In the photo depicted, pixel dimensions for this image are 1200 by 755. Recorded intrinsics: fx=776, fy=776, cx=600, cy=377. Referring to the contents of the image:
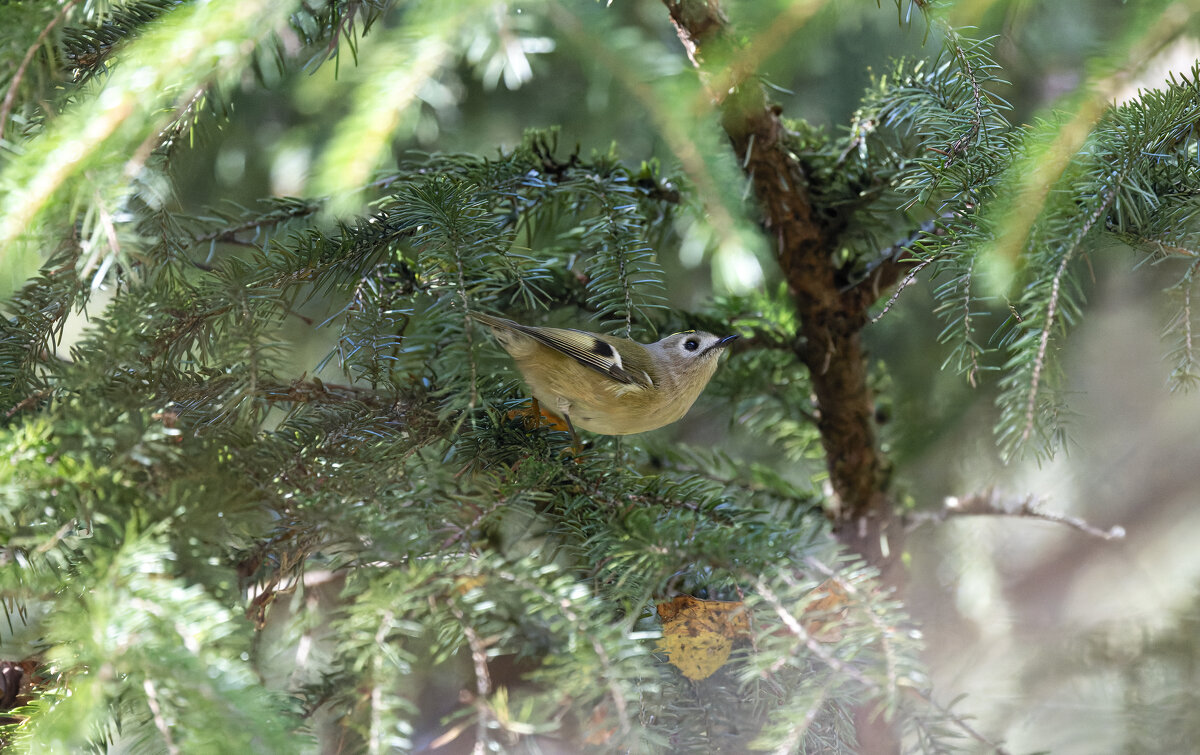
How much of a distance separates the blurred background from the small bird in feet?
0.59

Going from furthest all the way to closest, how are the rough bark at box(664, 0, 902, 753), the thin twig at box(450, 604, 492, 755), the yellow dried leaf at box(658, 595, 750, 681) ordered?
the rough bark at box(664, 0, 902, 753) < the yellow dried leaf at box(658, 595, 750, 681) < the thin twig at box(450, 604, 492, 755)

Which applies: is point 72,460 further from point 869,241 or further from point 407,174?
point 869,241

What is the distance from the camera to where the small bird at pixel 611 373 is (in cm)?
129

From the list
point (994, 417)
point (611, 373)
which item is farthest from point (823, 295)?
point (994, 417)

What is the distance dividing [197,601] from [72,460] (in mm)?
165

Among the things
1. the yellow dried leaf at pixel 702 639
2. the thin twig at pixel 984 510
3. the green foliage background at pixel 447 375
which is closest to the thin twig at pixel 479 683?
the green foliage background at pixel 447 375

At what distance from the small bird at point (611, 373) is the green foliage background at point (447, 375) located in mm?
48

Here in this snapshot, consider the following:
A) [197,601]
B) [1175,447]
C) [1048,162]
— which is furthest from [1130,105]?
[1175,447]

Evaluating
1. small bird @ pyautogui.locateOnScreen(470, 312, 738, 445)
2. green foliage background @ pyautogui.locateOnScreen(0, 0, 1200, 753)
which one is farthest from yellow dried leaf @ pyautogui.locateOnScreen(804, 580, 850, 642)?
small bird @ pyautogui.locateOnScreen(470, 312, 738, 445)

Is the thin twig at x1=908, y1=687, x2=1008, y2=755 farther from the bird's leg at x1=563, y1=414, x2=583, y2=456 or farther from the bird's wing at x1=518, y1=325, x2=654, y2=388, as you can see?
the bird's wing at x1=518, y1=325, x2=654, y2=388

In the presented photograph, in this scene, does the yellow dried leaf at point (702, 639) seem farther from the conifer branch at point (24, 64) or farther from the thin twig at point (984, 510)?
the conifer branch at point (24, 64)

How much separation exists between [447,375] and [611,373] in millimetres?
456

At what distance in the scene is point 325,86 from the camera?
1516 mm

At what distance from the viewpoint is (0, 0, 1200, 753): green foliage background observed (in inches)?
23.7
